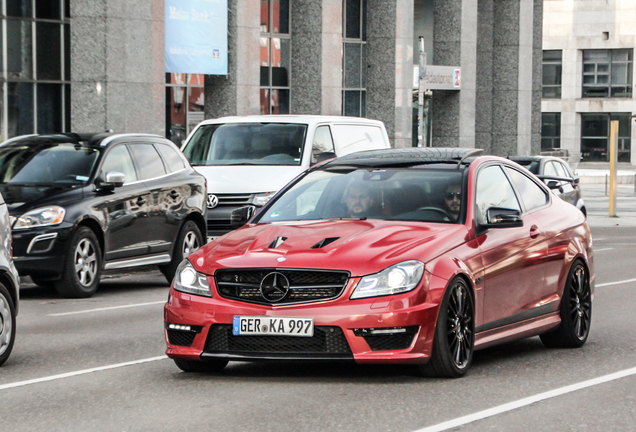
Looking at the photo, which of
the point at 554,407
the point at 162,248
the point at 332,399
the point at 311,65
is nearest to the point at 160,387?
the point at 332,399

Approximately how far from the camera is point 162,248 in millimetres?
14719

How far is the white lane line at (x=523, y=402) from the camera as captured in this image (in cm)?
613

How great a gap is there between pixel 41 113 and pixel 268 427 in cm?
2555

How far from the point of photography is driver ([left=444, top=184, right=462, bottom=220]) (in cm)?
815

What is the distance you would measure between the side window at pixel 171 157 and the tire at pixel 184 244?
720 millimetres

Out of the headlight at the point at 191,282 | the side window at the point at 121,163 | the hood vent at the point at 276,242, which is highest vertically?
the side window at the point at 121,163

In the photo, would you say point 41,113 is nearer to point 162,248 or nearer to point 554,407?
point 162,248

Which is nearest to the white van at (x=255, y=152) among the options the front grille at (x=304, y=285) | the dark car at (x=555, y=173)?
the dark car at (x=555, y=173)

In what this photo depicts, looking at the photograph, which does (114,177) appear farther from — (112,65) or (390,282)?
(112,65)

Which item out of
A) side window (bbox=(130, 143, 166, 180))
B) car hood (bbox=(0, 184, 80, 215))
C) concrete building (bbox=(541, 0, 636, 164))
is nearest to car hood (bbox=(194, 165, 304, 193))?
side window (bbox=(130, 143, 166, 180))

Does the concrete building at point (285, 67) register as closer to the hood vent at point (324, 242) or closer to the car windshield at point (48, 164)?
the car windshield at point (48, 164)

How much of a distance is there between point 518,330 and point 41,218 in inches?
243

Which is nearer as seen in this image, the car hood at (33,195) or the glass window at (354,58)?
the car hood at (33,195)

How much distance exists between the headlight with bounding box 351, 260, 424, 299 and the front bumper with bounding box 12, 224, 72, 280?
6415mm
